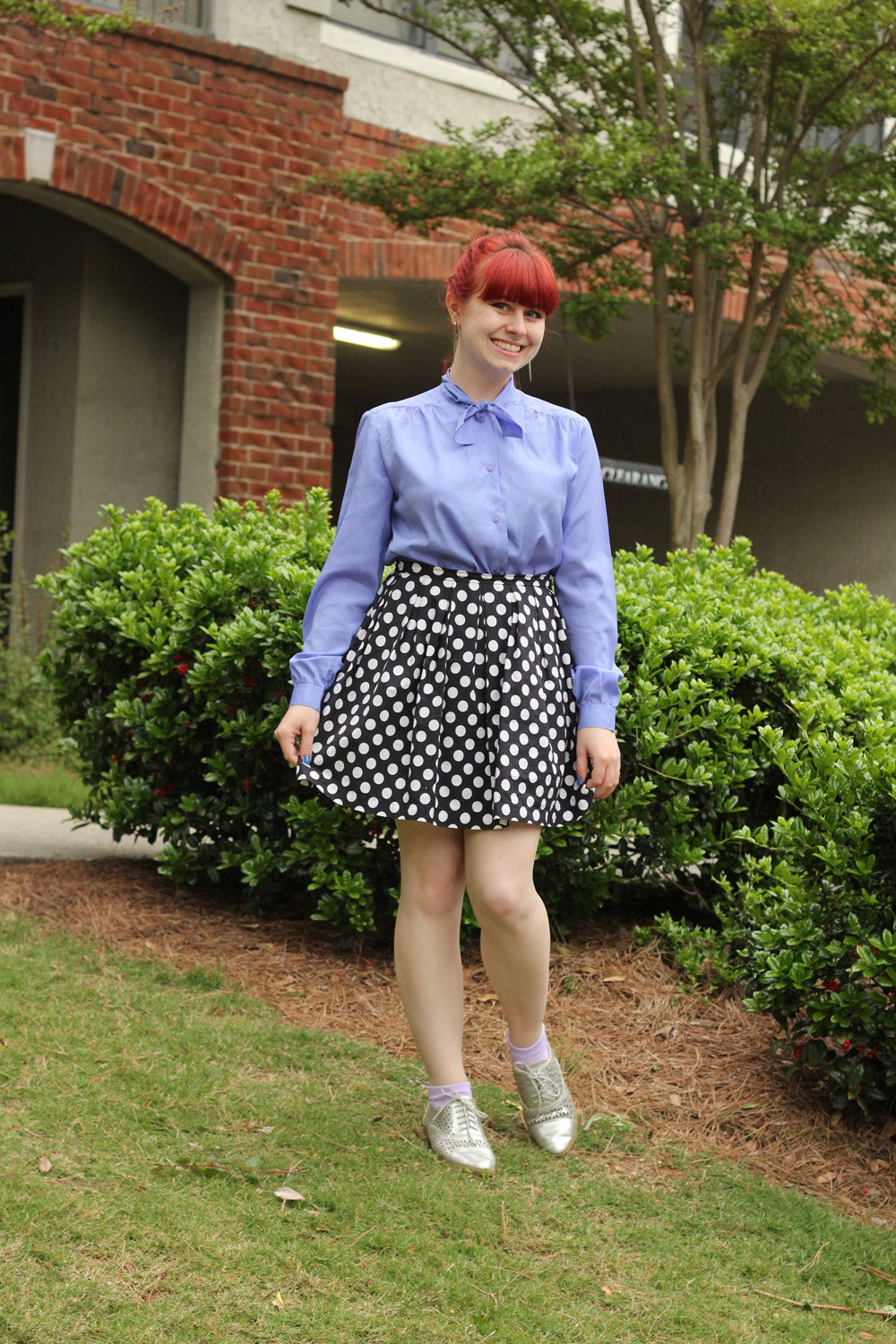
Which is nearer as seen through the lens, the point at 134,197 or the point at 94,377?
the point at 134,197

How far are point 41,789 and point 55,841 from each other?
1.32 m

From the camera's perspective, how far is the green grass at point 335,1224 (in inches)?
92.8

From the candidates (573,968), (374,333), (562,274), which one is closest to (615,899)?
(573,968)

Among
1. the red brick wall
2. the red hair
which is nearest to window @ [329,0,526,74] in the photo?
the red brick wall

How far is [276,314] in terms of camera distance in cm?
851

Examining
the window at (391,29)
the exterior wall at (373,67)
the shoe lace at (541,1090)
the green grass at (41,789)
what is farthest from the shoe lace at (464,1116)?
the window at (391,29)

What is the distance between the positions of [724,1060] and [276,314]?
6.10 m

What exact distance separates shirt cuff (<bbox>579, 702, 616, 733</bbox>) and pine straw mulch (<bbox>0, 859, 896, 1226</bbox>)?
1.01m

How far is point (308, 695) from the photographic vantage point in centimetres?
287

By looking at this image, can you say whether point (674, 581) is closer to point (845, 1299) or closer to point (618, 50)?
point (845, 1299)

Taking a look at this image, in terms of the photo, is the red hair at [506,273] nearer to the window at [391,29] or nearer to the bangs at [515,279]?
the bangs at [515,279]

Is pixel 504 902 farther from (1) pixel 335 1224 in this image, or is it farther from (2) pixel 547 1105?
(1) pixel 335 1224

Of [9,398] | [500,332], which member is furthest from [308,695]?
[9,398]

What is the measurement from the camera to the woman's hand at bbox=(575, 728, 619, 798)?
2908mm
